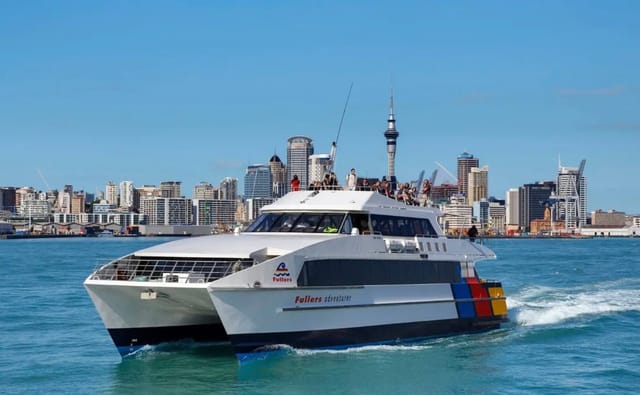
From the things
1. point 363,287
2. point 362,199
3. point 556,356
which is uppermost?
point 362,199

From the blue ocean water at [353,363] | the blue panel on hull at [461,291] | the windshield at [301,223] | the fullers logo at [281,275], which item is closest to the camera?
the blue ocean water at [353,363]

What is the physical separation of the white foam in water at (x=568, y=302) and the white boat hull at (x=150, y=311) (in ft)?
36.8

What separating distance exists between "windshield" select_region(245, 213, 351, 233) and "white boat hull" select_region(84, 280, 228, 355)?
2.51 metres

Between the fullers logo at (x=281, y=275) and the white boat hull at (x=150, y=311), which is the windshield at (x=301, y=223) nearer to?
the white boat hull at (x=150, y=311)

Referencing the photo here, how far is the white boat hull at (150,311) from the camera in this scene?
2020cm

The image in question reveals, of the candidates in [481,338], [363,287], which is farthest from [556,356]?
[363,287]

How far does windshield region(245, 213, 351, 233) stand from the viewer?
75.6ft

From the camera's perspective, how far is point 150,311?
21531 mm

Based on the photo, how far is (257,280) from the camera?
778 inches

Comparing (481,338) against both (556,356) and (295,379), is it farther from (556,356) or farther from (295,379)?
(295,379)

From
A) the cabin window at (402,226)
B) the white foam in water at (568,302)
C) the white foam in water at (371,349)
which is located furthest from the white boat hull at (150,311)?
the white foam in water at (568,302)

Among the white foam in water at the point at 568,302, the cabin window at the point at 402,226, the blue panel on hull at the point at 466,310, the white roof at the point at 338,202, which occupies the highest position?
the white roof at the point at 338,202

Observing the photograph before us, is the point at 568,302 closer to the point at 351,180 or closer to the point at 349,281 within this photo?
the point at 351,180

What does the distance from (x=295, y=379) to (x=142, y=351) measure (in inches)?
154
